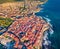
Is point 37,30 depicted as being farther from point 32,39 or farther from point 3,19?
point 3,19

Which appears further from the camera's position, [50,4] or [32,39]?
[50,4]

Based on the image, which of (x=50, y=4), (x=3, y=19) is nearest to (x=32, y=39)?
(x=3, y=19)

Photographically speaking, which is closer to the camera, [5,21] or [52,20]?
[5,21]

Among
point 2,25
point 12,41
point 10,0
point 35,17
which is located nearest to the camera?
point 12,41

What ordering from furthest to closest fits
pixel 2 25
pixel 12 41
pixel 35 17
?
pixel 35 17
pixel 2 25
pixel 12 41

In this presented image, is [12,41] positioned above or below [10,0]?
below

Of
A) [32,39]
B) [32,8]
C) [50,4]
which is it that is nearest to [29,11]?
[32,8]

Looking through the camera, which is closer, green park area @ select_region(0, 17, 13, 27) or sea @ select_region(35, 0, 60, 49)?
sea @ select_region(35, 0, 60, 49)

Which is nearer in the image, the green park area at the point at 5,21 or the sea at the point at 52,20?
the sea at the point at 52,20
